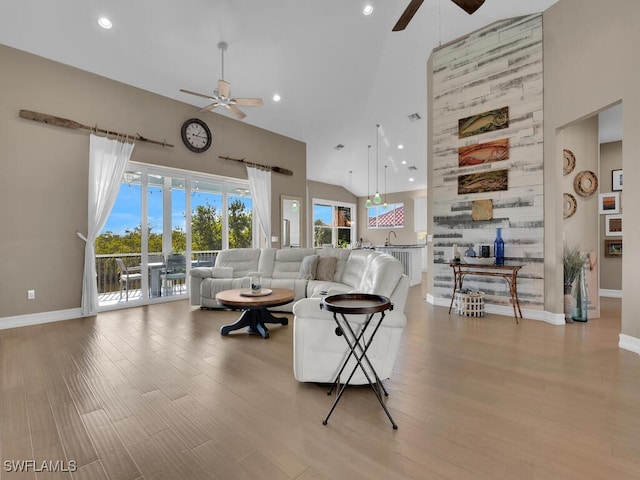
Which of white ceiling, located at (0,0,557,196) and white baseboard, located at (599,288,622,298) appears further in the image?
white baseboard, located at (599,288,622,298)

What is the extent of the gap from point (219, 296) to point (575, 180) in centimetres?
518

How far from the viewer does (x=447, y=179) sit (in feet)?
16.8

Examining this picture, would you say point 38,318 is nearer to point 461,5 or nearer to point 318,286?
point 318,286

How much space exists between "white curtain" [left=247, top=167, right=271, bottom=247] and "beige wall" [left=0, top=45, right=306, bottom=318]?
209cm

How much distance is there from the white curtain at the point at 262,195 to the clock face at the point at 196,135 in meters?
1.03

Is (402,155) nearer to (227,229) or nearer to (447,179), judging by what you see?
(447,179)

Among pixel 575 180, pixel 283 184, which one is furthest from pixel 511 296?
pixel 283 184

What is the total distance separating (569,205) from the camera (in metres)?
4.41

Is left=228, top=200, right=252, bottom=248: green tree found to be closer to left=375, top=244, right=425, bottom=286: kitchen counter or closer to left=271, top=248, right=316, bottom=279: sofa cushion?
left=271, top=248, right=316, bottom=279: sofa cushion

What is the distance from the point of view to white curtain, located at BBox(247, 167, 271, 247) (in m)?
6.77

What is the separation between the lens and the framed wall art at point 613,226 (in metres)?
5.76

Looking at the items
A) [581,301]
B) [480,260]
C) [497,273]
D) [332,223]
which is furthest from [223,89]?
[332,223]

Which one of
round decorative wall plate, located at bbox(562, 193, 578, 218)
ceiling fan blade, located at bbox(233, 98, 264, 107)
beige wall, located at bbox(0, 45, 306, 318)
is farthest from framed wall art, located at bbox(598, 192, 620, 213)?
beige wall, located at bbox(0, 45, 306, 318)

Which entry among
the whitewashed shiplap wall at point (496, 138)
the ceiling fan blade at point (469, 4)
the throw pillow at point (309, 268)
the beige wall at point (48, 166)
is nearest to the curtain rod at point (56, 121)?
the beige wall at point (48, 166)
